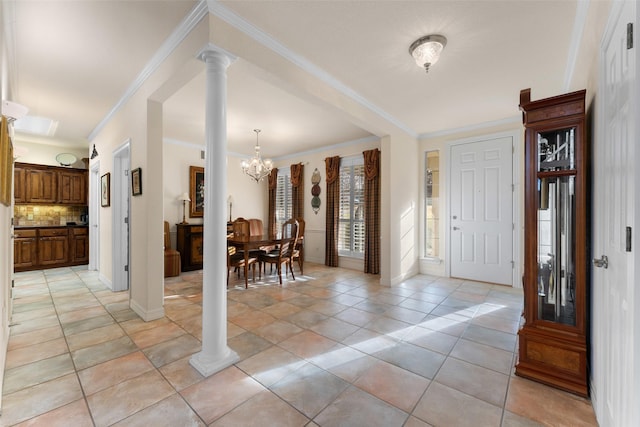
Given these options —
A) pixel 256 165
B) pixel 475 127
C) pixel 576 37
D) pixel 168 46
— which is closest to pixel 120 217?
pixel 256 165

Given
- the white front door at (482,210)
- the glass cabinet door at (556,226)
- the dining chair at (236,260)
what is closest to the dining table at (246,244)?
the dining chair at (236,260)

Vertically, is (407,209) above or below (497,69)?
below

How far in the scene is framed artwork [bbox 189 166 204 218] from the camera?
584 cm

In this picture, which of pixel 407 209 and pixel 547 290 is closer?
pixel 547 290

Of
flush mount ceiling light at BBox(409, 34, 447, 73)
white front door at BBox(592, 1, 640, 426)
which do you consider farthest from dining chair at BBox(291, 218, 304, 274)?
white front door at BBox(592, 1, 640, 426)

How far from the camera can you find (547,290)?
77.8 inches

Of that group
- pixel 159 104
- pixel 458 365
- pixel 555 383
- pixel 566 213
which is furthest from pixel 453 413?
pixel 159 104

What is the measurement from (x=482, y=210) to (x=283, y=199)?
14.9 feet

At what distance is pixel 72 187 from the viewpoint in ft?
19.5

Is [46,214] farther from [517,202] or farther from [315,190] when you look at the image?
[517,202]

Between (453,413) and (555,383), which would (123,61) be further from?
(555,383)

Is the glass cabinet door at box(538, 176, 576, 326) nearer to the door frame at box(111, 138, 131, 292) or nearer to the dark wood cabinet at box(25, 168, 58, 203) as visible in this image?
the door frame at box(111, 138, 131, 292)

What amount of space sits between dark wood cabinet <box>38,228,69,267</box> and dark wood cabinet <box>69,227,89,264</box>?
79 millimetres

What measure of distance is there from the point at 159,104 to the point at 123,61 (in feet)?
1.53
